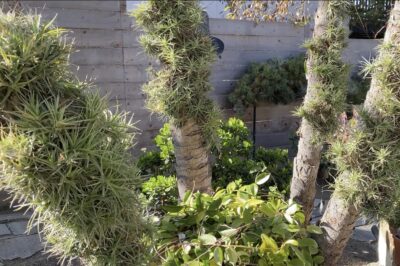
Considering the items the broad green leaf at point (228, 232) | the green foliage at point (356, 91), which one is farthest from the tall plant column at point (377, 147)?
the green foliage at point (356, 91)

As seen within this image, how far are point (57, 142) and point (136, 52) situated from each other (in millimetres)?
3216

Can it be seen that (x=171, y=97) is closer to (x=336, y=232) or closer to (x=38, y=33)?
(x=38, y=33)

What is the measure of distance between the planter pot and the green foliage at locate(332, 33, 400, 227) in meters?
0.48

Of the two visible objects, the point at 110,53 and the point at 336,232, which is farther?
the point at 110,53

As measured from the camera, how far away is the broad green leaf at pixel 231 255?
169 cm

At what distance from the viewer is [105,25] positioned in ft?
13.8

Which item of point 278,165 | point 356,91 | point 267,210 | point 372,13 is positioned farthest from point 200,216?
point 372,13

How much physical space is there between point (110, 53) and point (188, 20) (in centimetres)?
240

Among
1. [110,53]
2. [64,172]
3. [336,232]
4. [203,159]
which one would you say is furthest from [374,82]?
[110,53]

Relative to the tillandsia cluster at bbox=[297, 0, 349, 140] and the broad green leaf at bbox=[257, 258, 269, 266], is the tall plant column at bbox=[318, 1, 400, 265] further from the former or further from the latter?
the broad green leaf at bbox=[257, 258, 269, 266]

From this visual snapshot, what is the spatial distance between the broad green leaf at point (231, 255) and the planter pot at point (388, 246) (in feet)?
3.38

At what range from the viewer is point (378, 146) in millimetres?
1830

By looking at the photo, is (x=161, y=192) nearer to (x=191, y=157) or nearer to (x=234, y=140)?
(x=191, y=157)

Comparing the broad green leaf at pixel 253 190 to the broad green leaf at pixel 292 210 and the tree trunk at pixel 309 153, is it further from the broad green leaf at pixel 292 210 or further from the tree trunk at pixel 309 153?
the tree trunk at pixel 309 153
